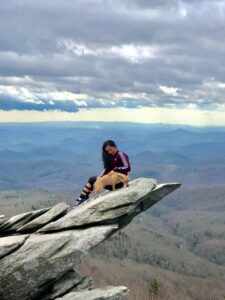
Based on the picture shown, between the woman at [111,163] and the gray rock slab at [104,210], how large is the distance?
242 cm

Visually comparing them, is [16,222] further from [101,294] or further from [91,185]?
[101,294]

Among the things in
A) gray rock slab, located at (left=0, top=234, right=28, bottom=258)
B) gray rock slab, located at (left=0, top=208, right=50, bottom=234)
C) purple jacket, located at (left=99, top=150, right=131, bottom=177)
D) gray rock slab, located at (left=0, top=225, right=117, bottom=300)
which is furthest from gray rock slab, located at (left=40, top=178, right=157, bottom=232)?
gray rock slab, located at (left=0, top=208, right=50, bottom=234)

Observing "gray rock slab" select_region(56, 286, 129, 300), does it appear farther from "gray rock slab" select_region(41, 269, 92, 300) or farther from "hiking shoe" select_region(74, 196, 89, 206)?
"hiking shoe" select_region(74, 196, 89, 206)

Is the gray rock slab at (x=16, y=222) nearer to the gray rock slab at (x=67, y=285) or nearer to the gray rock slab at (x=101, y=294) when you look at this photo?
the gray rock slab at (x=67, y=285)

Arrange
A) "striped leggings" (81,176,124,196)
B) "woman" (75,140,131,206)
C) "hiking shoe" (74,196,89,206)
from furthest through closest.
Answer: "hiking shoe" (74,196,89,206), "striped leggings" (81,176,124,196), "woman" (75,140,131,206)

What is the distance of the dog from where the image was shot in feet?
106

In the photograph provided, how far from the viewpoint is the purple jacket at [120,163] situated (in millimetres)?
32656

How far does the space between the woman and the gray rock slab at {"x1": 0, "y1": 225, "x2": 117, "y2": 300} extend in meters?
4.94

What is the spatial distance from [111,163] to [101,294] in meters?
10.0

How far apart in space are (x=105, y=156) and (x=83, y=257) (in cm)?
833

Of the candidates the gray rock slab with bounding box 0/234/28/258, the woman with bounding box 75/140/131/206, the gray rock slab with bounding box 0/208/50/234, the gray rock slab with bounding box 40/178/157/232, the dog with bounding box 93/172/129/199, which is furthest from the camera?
the woman with bounding box 75/140/131/206

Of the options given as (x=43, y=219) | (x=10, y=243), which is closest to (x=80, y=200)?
(x=43, y=219)

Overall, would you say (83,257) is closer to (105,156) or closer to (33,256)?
(33,256)

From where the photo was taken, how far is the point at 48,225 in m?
30.4
